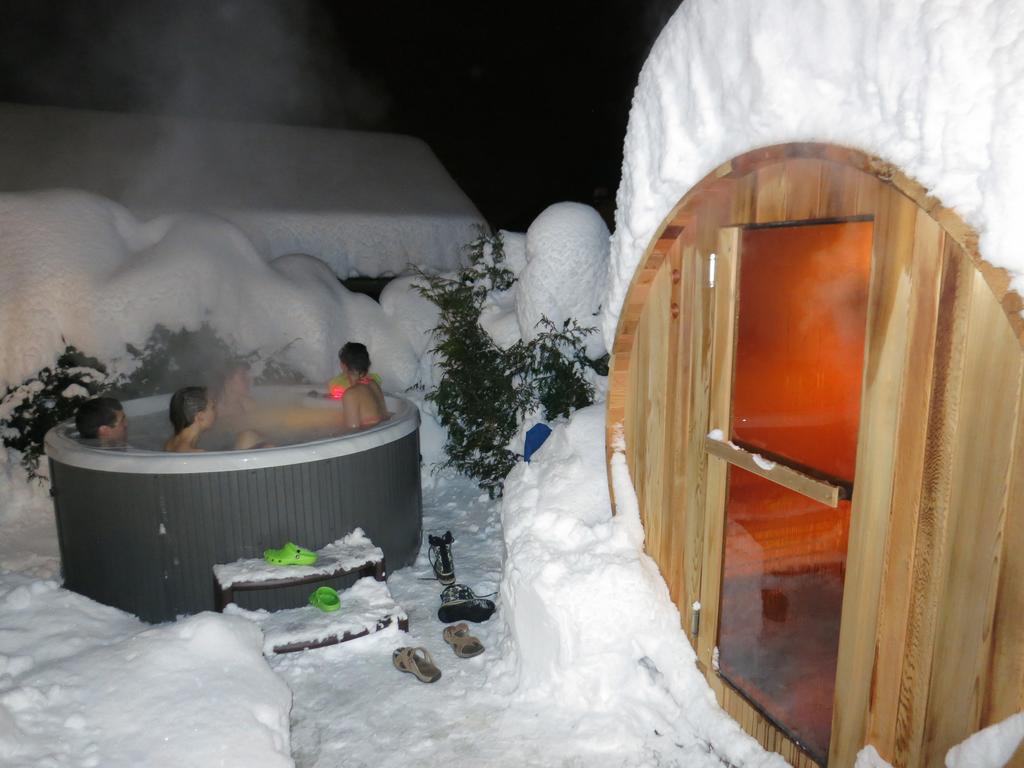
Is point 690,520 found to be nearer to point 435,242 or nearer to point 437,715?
point 437,715

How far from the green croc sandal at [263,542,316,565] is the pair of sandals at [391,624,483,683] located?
→ 71 centimetres

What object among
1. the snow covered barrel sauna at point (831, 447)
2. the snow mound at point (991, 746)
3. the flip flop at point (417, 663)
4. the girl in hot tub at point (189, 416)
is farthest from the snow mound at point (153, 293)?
the snow mound at point (991, 746)

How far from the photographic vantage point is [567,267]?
5238mm

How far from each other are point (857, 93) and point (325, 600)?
3331 millimetres

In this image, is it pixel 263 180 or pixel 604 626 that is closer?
pixel 604 626

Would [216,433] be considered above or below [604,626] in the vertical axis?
above

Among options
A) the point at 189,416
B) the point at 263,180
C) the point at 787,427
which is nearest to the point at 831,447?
the point at 787,427

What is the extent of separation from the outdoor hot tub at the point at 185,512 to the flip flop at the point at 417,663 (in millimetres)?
797

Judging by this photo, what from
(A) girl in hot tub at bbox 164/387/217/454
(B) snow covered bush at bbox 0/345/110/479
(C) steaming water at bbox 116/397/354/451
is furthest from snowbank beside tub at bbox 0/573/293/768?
(B) snow covered bush at bbox 0/345/110/479

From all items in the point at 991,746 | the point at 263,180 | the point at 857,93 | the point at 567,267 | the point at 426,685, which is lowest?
the point at 426,685

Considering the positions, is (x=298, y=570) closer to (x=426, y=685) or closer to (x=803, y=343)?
(x=426, y=685)

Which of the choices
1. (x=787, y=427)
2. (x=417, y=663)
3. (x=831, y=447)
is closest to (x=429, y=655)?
(x=417, y=663)

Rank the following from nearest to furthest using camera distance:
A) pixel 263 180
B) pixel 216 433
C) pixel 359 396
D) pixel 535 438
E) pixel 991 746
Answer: pixel 991 746, pixel 535 438, pixel 359 396, pixel 216 433, pixel 263 180

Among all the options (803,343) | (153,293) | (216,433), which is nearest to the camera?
(803,343)
